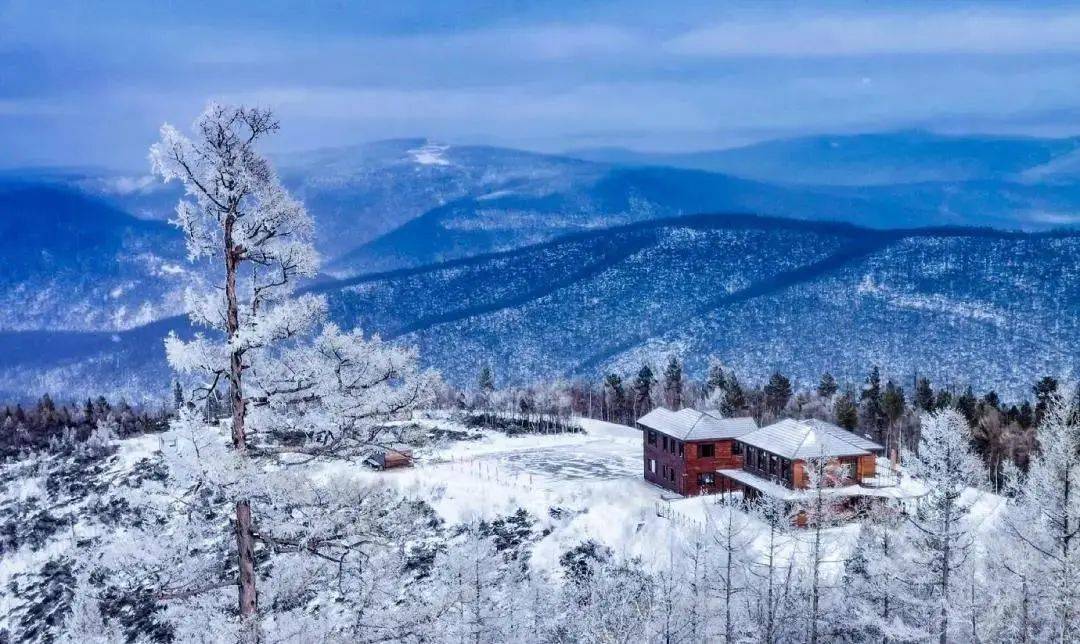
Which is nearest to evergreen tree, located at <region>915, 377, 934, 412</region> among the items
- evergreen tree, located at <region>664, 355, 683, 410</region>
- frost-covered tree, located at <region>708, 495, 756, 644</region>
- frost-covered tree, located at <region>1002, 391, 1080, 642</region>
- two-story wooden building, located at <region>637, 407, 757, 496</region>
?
evergreen tree, located at <region>664, 355, 683, 410</region>

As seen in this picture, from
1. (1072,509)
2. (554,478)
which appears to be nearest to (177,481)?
(1072,509)

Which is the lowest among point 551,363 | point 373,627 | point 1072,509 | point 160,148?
point 551,363

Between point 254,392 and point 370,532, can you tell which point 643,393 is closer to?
point 370,532

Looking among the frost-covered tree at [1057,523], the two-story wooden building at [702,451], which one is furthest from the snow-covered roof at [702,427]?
the frost-covered tree at [1057,523]

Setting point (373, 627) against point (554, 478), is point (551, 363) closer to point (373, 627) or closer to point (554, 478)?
point (554, 478)

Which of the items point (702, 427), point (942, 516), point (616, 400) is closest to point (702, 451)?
point (702, 427)

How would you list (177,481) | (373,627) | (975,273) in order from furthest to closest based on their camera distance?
(975,273)
(373,627)
(177,481)
